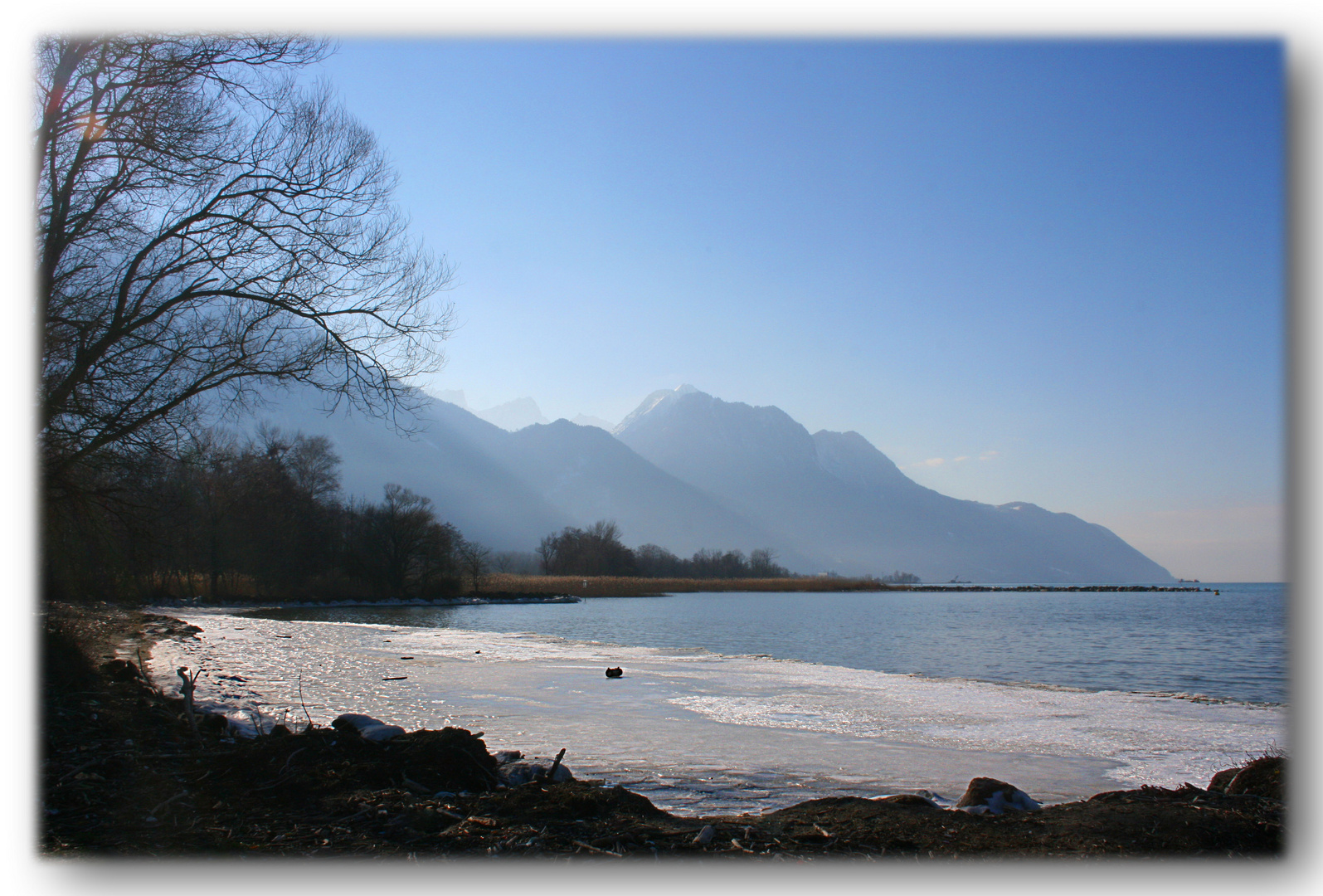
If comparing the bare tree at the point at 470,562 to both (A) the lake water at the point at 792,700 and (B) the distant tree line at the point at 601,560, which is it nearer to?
(B) the distant tree line at the point at 601,560

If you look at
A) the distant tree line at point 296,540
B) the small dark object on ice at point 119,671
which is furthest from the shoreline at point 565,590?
the small dark object on ice at point 119,671

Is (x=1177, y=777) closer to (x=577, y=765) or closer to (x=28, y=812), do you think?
(x=577, y=765)

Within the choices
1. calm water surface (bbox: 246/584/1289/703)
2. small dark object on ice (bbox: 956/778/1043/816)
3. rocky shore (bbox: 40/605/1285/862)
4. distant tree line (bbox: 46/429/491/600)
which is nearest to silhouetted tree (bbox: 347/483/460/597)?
distant tree line (bbox: 46/429/491/600)

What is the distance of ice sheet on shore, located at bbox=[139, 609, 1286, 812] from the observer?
336 inches

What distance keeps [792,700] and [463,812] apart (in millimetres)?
9797

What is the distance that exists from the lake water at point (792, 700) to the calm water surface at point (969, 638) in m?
0.23

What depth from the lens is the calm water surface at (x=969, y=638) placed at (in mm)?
20016

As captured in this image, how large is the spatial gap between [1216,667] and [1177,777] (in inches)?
672

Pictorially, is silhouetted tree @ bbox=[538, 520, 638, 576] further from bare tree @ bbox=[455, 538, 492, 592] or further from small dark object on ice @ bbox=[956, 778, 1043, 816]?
small dark object on ice @ bbox=[956, 778, 1043, 816]

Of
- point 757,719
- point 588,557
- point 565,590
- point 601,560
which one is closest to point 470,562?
point 565,590

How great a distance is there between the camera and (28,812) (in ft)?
15.9

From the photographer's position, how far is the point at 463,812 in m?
5.78

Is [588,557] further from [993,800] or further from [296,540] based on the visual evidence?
[993,800]

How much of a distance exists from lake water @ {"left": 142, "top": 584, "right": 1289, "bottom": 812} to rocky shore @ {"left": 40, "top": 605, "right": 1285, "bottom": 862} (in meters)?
1.29
